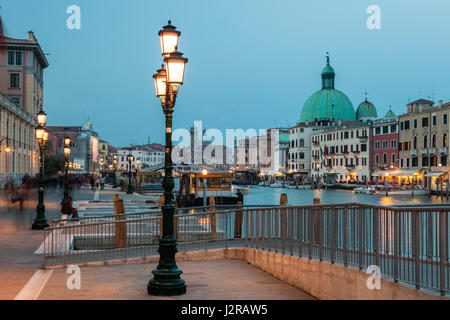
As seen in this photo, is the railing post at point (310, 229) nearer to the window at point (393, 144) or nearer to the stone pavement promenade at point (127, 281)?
the stone pavement promenade at point (127, 281)

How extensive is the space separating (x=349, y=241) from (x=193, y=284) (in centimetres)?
321

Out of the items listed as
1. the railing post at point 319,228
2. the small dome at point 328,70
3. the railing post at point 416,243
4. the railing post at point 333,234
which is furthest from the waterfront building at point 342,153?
the railing post at point 416,243

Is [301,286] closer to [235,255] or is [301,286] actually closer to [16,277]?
[235,255]

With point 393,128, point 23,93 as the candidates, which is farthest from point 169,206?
point 393,128

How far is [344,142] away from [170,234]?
4087 inches

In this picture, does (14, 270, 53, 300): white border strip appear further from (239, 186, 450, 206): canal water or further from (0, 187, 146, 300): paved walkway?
(239, 186, 450, 206): canal water

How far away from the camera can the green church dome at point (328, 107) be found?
135m

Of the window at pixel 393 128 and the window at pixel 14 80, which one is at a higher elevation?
the window at pixel 14 80

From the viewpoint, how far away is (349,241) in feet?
28.4

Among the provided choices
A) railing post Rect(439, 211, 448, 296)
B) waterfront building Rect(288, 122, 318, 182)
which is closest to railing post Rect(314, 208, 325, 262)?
railing post Rect(439, 211, 448, 296)

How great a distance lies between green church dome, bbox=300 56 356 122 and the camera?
135 m

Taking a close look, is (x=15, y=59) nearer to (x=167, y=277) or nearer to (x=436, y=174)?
(x=436, y=174)

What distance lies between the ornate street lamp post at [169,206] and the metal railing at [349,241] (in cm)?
247

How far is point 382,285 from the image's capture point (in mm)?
7312
